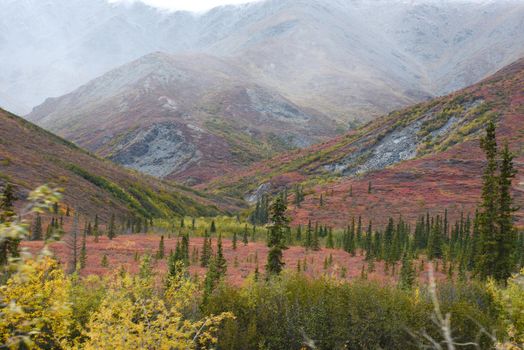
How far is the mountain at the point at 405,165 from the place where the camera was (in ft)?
211

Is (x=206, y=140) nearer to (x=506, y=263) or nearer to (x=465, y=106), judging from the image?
(x=465, y=106)

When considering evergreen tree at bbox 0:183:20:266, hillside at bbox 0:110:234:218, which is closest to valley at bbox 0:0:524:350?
evergreen tree at bbox 0:183:20:266

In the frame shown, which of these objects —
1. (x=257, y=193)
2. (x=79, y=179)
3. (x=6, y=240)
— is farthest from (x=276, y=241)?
(x=257, y=193)

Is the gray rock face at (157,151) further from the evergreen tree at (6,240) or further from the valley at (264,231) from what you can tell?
the evergreen tree at (6,240)

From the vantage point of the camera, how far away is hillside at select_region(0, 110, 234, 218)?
56.3 meters

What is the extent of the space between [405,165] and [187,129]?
8193 cm

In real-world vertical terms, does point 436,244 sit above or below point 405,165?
below

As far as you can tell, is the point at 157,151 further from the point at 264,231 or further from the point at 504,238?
the point at 504,238

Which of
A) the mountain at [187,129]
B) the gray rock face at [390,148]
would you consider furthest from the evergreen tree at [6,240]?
the mountain at [187,129]

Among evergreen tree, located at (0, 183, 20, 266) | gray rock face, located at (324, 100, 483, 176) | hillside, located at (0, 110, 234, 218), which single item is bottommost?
evergreen tree, located at (0, 183, 20, 266)

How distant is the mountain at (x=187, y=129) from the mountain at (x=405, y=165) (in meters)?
22.8

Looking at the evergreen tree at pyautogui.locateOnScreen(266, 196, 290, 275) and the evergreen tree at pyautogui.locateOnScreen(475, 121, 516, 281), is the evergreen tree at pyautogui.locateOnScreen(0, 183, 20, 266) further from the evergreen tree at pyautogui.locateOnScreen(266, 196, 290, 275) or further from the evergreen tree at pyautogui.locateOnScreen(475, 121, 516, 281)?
the evergreen tree at pyautogui.locateOnScreen(475, 121, 516, 281)

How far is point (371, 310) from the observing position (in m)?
16.1

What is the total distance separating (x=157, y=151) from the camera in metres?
141
